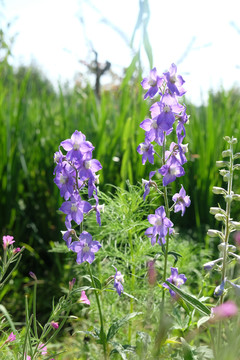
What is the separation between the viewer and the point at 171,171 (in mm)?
1201

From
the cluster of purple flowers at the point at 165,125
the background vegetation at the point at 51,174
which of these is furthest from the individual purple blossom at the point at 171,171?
the background vegetation at the point at 51,174

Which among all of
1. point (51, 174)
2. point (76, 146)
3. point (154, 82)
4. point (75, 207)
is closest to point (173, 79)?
point (154, 82)

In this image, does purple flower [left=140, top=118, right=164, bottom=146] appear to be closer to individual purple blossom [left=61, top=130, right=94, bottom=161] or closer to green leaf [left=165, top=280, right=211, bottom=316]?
individual purple blossom [left=61, top=130, right=94, bottom=161]

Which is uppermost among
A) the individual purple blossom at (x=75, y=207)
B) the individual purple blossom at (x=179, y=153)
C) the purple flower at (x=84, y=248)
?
the individual purple blossom at (x=179, y=153)

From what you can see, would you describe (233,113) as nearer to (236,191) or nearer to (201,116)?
(201,116)

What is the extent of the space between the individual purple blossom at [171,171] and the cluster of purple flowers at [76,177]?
0.18 m

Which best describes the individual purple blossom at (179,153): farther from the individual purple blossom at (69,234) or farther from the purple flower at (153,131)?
the individual purple blossom at (69,234)

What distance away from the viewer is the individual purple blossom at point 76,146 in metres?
1.15

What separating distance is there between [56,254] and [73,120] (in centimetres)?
97

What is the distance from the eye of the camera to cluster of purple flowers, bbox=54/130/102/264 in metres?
1.16

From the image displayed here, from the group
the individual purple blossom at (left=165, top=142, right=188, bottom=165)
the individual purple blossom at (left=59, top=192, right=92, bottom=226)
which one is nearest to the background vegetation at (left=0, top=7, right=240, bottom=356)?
the individual purple blossom at (left=165, top=142, right=188, bottom=165)

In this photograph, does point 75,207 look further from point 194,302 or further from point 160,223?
point 194,302

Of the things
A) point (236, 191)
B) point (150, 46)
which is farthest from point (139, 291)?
point (236, 191)

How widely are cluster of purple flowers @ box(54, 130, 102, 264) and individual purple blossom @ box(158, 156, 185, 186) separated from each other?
0.60 feet
